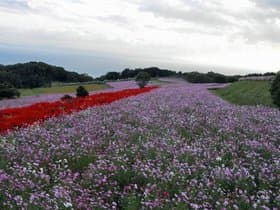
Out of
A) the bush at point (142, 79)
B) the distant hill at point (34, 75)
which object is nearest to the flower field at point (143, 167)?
the bush at point (142, 79)

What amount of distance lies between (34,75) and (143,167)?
56.1 m

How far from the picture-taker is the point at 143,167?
7.36 meters

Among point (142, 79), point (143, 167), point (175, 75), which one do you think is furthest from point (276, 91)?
point (175, 75)

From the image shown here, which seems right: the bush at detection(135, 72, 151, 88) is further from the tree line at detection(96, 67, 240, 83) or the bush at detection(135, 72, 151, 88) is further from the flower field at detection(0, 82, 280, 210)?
the flower field at detection(0, 82, 280, 210)

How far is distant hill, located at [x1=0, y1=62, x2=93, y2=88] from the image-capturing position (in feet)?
178

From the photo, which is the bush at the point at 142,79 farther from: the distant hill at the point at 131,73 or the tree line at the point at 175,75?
the distant hill at the point at 131,73

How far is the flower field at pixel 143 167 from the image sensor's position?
580 cm

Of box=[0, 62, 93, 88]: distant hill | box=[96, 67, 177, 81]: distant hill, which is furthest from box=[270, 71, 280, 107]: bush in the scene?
box=[96, 67, 177, 81]: distant hill

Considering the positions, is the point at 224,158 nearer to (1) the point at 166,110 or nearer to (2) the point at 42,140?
(2) the point at 42,140

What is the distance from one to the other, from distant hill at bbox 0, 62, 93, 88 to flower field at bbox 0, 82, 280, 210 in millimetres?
40882

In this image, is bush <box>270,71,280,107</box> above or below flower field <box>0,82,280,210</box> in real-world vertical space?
above

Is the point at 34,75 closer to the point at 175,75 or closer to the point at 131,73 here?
the point at 131,73

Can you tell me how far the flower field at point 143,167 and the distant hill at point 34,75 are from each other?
40882 mm

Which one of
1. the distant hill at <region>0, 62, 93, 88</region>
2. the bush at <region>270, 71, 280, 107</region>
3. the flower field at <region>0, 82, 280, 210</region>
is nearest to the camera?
the flower field at <region>0, 82, 280, 210</region>
